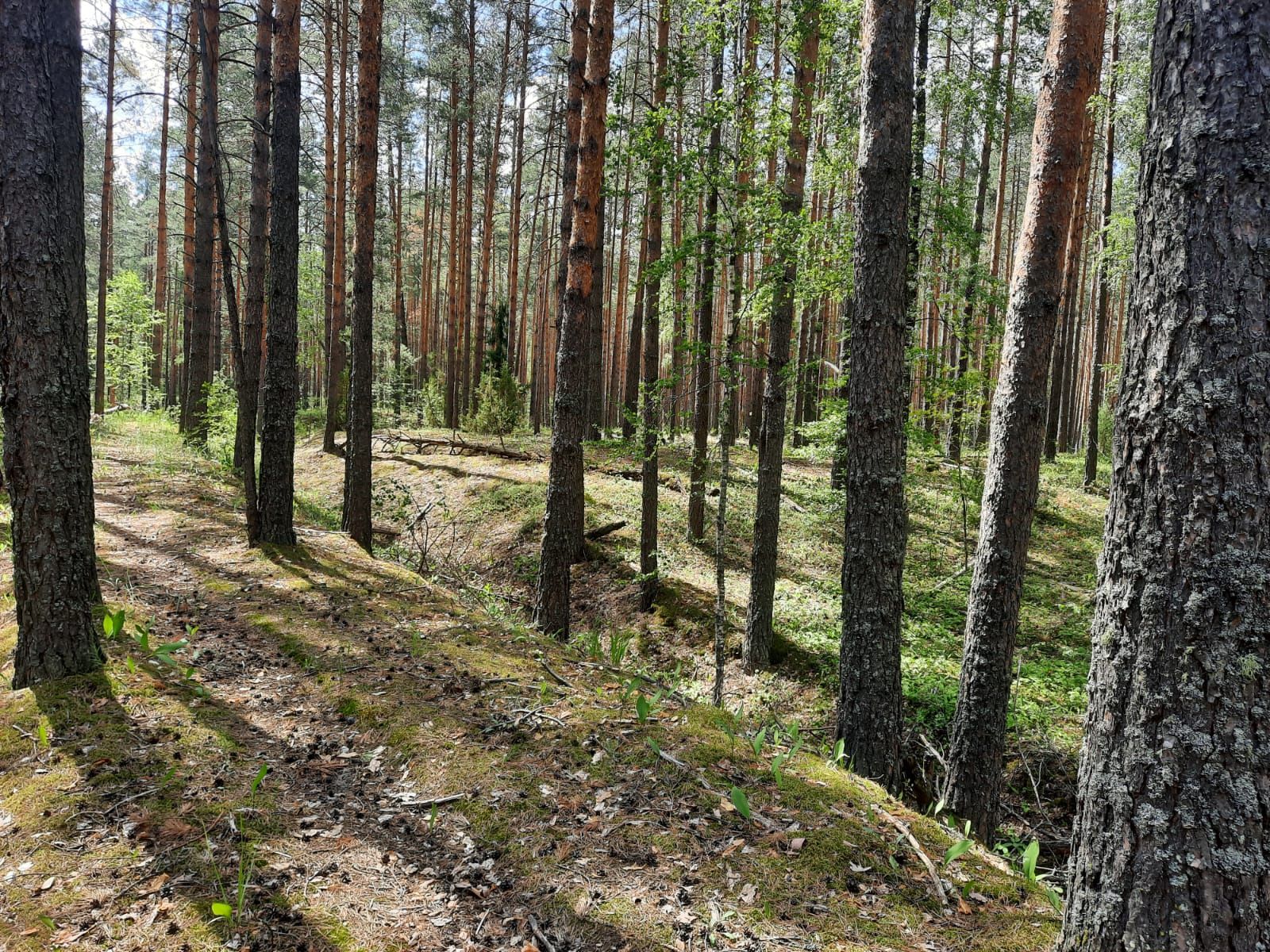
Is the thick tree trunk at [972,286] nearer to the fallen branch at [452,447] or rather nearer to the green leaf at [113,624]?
the green leaf at [113,624]

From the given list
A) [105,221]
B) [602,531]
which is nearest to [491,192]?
[105,221]

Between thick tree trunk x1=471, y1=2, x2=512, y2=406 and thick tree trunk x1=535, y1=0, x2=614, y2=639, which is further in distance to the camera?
thick tree trunk x1=471, y1=2, x2=512, y2=406

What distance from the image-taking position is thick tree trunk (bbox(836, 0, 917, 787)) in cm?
457

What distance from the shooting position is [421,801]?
Answer: 359cm

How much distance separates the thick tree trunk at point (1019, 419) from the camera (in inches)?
181

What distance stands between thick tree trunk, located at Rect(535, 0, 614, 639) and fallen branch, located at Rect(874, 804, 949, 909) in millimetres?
4275

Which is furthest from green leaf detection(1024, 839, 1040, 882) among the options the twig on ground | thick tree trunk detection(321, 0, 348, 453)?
thick tree trunk detection(321, 0, 348, 453)

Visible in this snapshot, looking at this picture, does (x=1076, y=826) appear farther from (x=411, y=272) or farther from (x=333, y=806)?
(x=411, y=272)

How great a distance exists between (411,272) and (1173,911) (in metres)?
37.8

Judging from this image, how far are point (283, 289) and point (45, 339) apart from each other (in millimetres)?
4260

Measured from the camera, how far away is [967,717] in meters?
4.88

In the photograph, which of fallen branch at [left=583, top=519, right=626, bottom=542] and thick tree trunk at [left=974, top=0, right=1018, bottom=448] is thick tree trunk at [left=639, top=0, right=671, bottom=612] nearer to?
fallen branch at [left=583, top=519, right=626, bottom=542]

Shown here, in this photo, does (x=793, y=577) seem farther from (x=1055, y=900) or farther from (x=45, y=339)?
(x=45, y=339)

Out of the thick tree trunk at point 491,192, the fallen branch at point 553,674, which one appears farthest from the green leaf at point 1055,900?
the thick tree trunk at point 491,192
